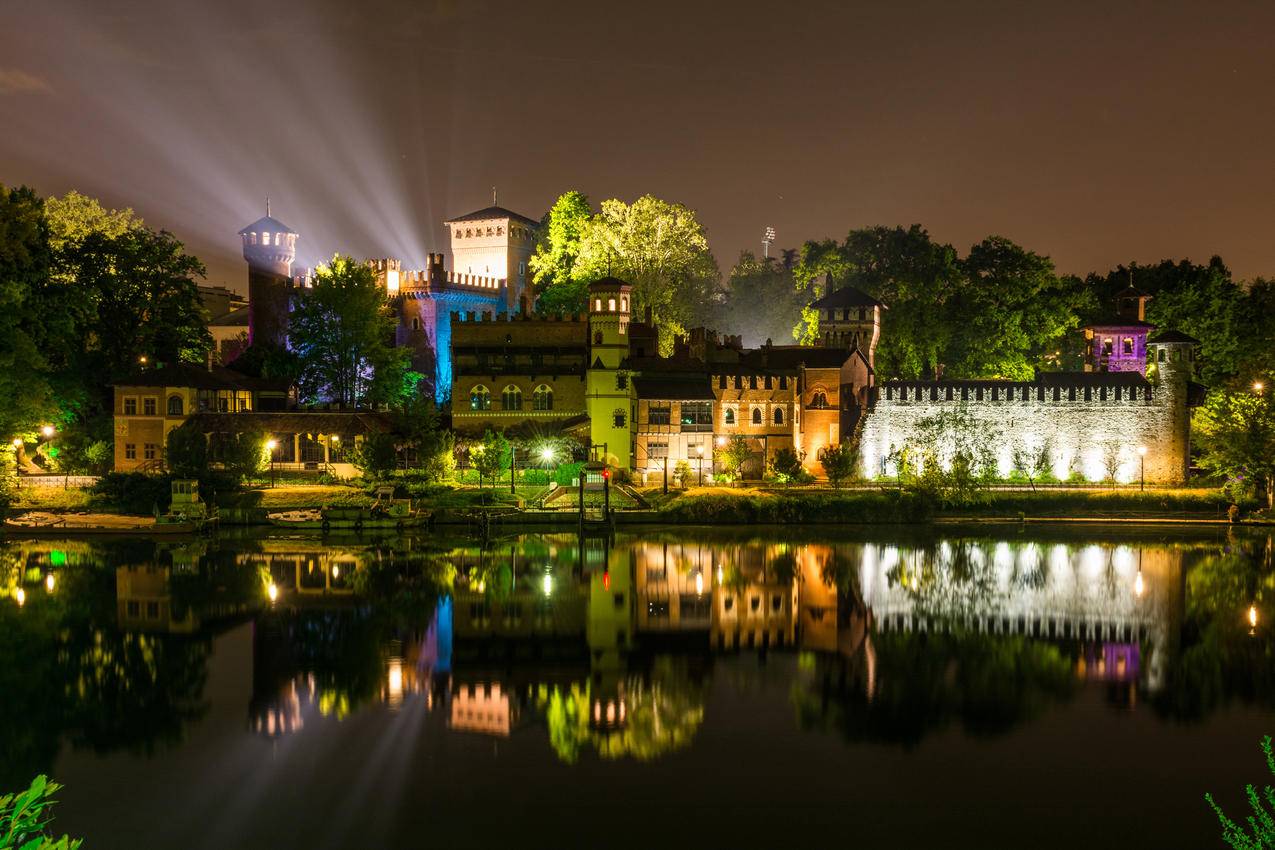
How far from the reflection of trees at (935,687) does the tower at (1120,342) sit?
33.2 m

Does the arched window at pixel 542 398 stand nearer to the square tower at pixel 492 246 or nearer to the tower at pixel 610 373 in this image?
the tower at pixel 610 373

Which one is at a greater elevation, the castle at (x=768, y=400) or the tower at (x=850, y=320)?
the tower at (x=850, y=320)

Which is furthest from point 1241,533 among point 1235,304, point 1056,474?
point 1235,304

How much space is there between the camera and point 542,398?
50031mm

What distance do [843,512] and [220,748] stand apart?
2871cm

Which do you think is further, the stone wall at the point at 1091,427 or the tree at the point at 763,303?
the tree at the point at 763,303

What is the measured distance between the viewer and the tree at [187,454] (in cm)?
4256

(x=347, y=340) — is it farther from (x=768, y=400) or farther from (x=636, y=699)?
(x=636, y=699)

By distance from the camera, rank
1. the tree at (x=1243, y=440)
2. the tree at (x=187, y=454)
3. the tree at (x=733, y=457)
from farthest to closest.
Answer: the tree at (x=733, y=457) < the tree at (x=187, y=454) < the tree at (x=1243, y=440)

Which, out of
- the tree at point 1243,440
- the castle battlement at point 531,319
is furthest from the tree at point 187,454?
the tree at point 1243,440

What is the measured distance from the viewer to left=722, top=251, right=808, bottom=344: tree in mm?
70688

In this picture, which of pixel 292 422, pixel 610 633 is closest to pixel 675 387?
pixel 292 422

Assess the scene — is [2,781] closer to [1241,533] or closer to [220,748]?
[220,748]

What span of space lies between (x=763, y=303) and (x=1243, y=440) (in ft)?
115
